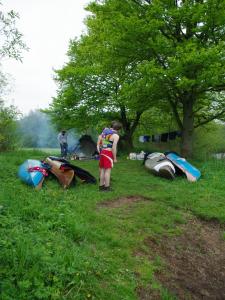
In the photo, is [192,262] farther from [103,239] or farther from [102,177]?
[102,177]

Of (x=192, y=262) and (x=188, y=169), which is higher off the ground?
(x=188, y=169)

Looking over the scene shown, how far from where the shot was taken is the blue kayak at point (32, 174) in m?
9.01

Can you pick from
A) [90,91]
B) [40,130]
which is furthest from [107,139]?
[40,130]

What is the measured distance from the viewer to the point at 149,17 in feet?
46.7

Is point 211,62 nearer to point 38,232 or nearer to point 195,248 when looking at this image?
point 195,248

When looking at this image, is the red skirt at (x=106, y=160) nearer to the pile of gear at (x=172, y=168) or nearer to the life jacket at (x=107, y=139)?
the life jacket at (x=107, y=139)

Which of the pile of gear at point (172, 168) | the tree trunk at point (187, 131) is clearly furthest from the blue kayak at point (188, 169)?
the tree trunk at point (187, 131)

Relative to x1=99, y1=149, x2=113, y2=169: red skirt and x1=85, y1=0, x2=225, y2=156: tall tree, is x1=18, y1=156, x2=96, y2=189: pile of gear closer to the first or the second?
x1=99, y1=149, x2=113, y2=169: red skirt

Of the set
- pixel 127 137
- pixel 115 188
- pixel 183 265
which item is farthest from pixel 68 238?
pixel 127 137

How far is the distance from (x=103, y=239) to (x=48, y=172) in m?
4.41

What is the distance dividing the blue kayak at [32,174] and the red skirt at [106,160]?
1678mm

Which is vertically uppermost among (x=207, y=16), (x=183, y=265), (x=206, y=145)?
(x=207, y=16)

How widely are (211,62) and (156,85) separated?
2.50 metres

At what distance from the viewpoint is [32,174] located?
30.0 ft
